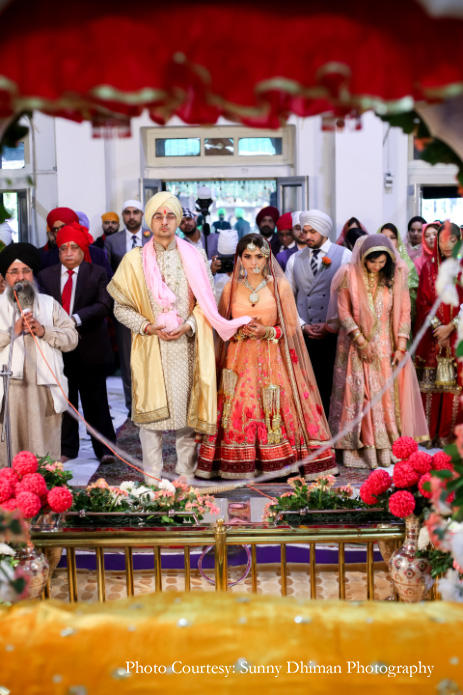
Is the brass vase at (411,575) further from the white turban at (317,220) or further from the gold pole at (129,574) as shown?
the white turban at (317,220)

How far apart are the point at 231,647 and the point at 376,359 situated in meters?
3.07

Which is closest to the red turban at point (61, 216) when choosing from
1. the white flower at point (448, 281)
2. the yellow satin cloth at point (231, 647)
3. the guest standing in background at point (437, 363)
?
the guest standing in background at point (437, 363)

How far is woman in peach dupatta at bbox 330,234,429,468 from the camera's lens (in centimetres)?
497

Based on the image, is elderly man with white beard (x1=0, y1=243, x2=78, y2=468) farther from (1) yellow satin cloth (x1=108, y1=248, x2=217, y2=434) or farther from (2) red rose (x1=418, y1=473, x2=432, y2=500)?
(2) red rose (x1=418, y1=473, x2=432, y2=500)

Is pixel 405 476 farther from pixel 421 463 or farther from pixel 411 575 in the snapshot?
pixel 411 575

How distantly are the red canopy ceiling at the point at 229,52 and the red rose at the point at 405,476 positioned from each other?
1.59m

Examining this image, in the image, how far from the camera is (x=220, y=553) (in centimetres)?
290

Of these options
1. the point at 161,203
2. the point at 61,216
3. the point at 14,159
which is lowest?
the point at 161,203

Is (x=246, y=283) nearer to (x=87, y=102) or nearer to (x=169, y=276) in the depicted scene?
(x=169, y=276)

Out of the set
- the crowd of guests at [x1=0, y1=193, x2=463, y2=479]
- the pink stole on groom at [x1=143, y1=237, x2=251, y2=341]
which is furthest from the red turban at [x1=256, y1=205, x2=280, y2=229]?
the pink stole on groom at [x1=143, y1=237, x2=251, y2=341]

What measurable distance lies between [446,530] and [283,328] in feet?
8.15

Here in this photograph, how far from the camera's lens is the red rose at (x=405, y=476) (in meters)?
2.93

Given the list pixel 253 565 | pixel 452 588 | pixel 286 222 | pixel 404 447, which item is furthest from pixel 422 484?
pixel 286 222

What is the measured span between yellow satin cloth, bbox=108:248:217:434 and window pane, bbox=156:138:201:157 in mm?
5063
